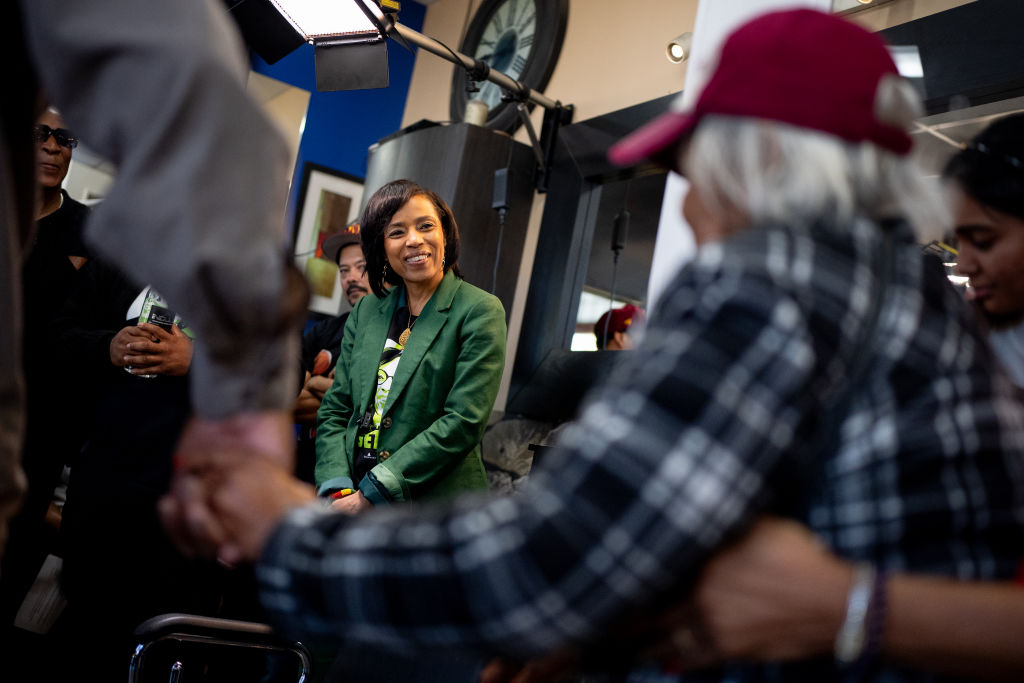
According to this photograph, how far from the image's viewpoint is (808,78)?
695 millimetres

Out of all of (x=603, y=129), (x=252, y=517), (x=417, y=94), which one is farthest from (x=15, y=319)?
(x=417, y=94)

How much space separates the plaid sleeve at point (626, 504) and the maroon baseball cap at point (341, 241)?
327 cm

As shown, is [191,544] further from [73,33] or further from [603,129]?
[603,129]

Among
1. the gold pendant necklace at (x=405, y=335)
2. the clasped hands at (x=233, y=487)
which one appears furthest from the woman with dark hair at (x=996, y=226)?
the gold pendant necklace at (x=405, y=335)

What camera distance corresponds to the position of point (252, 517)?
72 cm

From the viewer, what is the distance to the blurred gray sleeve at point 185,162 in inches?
27.8

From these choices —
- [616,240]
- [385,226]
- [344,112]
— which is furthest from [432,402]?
[344,112]

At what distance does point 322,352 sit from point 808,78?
2.68 m

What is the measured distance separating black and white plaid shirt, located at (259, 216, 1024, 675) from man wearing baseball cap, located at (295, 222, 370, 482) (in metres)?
2.19

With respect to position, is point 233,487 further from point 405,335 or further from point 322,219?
point 322,219

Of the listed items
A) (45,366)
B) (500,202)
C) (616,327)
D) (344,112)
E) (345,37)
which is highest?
(344,112)

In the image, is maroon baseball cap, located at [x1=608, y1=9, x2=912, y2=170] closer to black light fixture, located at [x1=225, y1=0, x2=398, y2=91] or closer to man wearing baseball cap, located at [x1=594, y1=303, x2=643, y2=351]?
black light fixture, located at [x1=225, y1=0, x2=398, y2=91]

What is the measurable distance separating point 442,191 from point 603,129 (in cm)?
77

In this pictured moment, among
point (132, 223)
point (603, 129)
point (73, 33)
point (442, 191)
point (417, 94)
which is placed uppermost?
point (417, 94)
